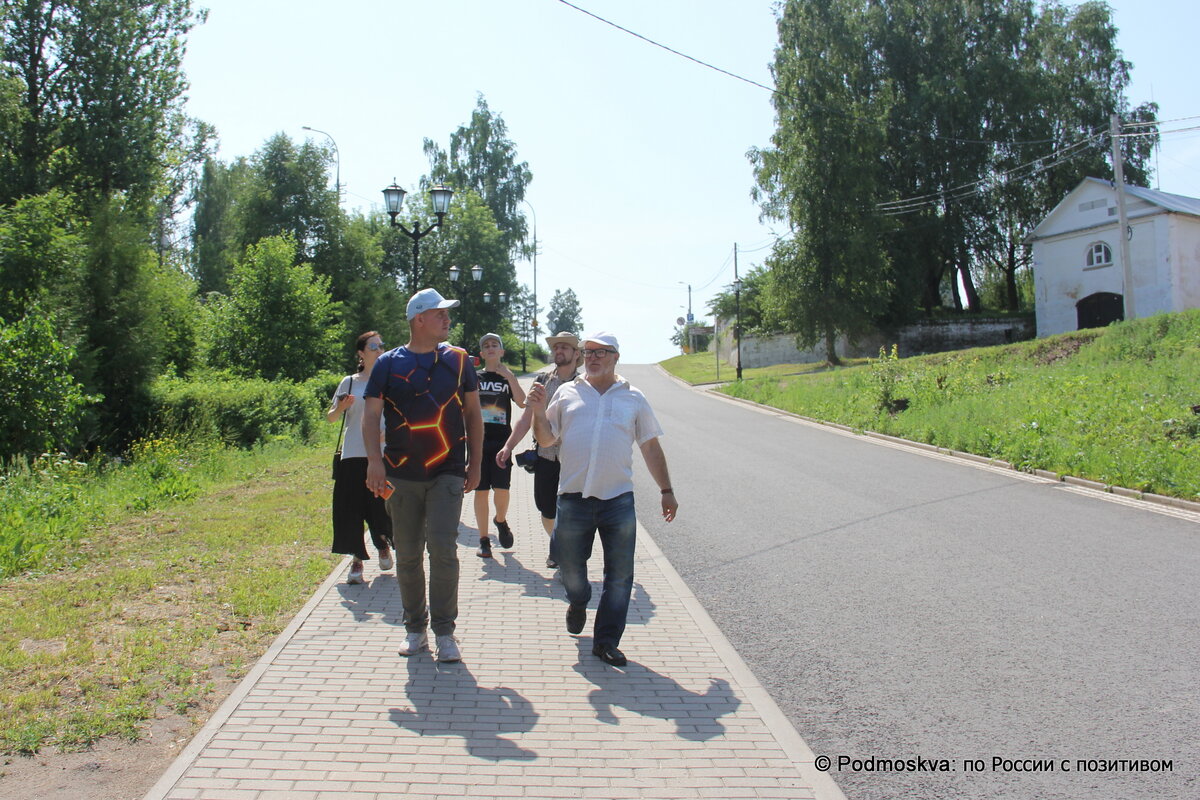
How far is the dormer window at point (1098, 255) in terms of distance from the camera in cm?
3956

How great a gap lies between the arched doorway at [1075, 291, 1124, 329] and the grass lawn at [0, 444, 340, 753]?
3992 centimetres

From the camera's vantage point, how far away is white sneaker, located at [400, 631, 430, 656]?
496 centimetres

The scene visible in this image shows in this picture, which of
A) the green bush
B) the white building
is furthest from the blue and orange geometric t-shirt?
the white building

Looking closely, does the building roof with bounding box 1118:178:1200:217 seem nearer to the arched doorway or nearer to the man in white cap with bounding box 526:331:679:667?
the arched doorway

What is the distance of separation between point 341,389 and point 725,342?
193ft

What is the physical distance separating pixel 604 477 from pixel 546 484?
2.22 meters

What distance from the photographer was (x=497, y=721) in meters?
4.03

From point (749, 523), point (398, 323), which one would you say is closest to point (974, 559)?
point (749, 523)

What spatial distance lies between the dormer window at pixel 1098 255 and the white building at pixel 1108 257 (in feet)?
0.14

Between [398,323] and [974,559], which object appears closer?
[974,559]

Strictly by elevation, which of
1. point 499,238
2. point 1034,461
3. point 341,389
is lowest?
point 1034,461

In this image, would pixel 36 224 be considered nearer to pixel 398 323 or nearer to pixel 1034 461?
pixel 1034 461

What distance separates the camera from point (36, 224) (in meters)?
16.1

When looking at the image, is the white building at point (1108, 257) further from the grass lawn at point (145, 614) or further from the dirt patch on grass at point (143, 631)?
the dirt patch on grass at point (143, 631)
